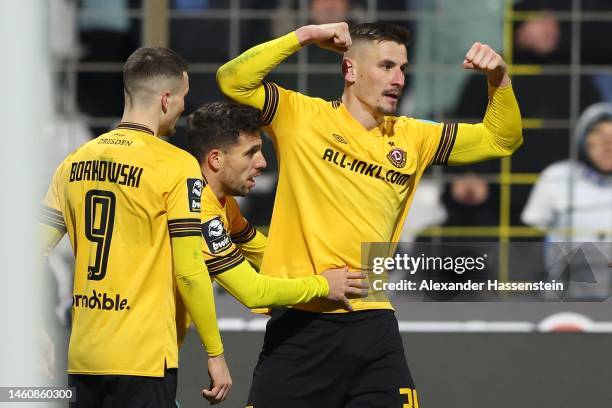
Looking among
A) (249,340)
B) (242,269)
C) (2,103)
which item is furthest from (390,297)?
(2,103)

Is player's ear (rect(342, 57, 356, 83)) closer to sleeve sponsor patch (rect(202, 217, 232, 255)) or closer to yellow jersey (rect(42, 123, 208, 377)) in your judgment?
sleeve sponsor patch (rect(202, 217, 232, 255))

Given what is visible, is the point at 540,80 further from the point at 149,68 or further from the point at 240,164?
the point at 149,68

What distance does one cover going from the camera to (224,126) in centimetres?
437

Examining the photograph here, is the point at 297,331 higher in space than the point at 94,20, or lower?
lower

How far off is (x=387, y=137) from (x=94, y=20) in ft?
14.2

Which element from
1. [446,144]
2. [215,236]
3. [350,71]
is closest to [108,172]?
[215,236]

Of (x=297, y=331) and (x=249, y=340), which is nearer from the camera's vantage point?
(x=297, y=331)

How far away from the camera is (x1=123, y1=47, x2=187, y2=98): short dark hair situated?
152 inches

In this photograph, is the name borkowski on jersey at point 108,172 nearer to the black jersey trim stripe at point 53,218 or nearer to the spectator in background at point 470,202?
the black jersey trim stripe at point 53,218

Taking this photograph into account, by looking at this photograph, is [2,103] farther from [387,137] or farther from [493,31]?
[493,31]

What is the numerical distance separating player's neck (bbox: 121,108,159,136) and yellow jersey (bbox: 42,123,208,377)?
0.07 meters

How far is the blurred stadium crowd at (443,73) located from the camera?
8266 millimetres

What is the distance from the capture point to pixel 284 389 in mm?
4289

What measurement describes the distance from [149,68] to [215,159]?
598mm
